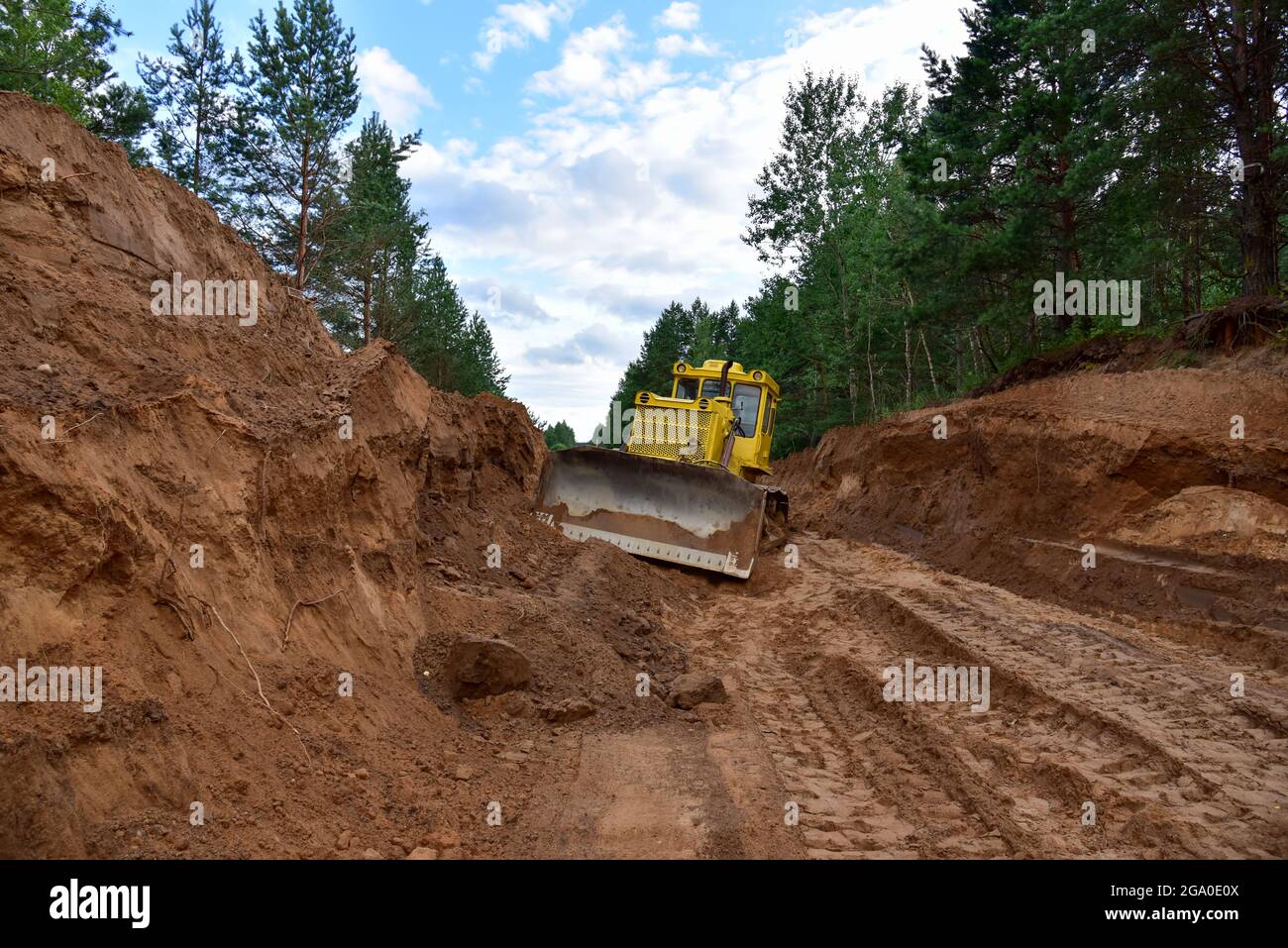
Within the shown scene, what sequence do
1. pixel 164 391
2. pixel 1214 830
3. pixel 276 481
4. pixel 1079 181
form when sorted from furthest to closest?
pixel 1079 181 < pixel 276 481 < pixel 164 391 < pixel 1214 830

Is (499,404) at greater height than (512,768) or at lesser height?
greater

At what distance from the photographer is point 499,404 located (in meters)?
13.9

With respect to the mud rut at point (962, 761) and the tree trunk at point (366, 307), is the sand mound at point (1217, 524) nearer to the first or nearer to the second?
the mud rut at point (962, 761)

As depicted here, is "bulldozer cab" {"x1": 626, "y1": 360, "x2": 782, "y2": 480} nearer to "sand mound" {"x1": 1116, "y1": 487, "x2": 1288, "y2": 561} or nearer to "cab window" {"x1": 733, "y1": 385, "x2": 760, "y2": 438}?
"cab window" {"x1": 733, "y1": 385, "x2": 760, "y2": 438}

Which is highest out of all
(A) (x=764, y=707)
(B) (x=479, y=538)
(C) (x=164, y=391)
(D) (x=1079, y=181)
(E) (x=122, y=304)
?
(D) (x=1079, y=181)

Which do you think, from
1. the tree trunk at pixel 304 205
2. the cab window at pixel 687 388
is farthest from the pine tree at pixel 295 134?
the cab window at pixel 687 388

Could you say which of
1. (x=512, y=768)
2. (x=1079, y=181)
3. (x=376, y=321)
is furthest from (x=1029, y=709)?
(x=376, y=321)

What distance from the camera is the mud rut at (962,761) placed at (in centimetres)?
407

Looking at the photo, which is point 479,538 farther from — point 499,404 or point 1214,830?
point 1214,830

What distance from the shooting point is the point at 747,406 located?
613 inches

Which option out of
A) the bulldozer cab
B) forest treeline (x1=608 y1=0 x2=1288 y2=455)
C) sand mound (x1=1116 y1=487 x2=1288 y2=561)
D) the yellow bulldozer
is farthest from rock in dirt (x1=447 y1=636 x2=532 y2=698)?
forest treeline (x1=608 y1=0 x2=1288 y2=455)

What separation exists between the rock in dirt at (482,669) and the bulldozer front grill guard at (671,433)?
8.27 metres

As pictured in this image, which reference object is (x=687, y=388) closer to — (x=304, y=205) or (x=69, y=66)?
(x=304, y=205)
